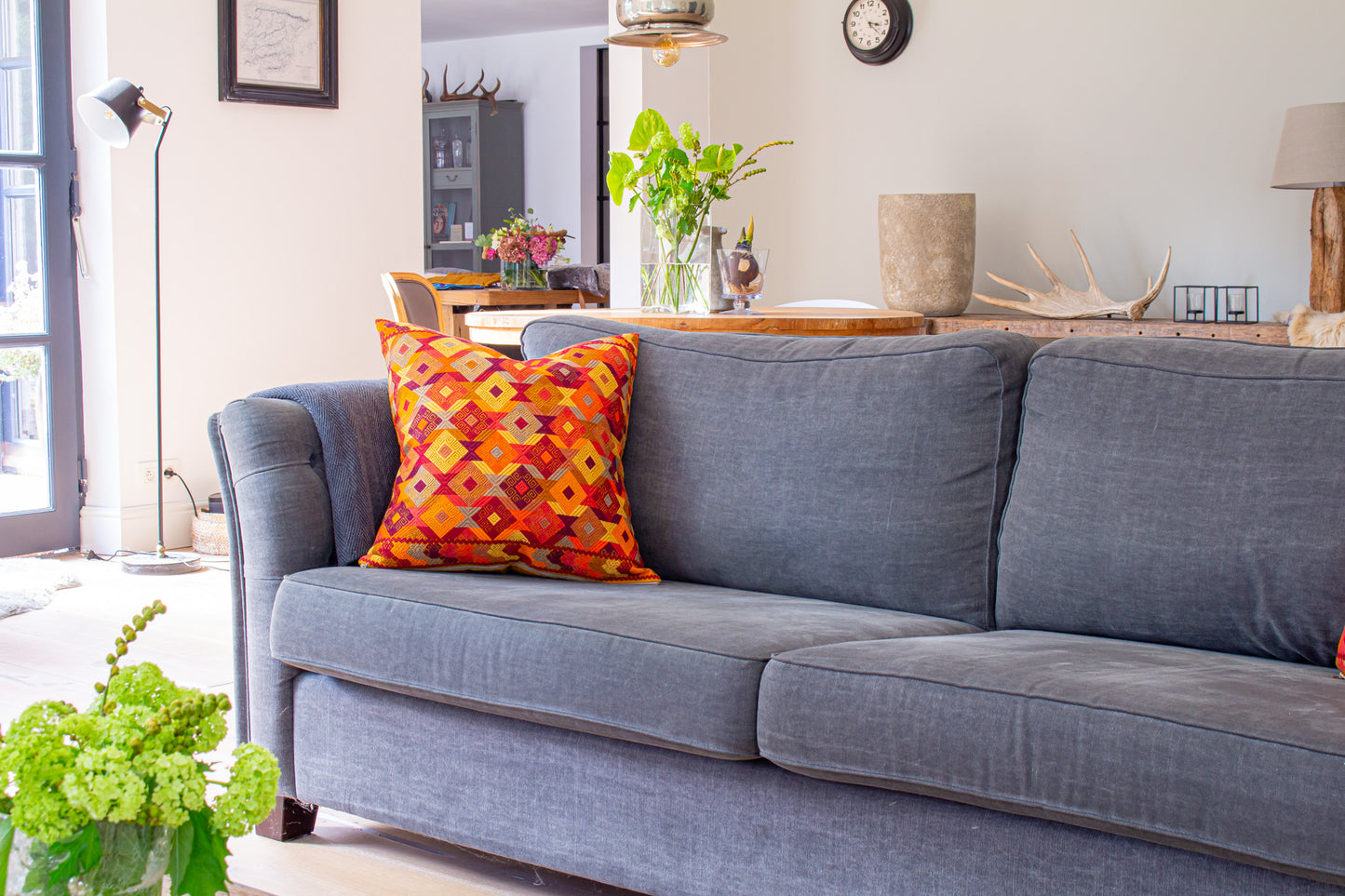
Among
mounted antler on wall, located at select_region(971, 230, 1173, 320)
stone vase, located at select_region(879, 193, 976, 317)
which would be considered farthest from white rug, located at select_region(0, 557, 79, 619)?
mounted antler on wall, located at select_region(971, 230, 1173, 320)

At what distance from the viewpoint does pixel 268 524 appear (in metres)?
2.14

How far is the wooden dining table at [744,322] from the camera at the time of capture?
3303mm

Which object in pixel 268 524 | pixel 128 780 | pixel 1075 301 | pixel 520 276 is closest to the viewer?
pixel 128 780

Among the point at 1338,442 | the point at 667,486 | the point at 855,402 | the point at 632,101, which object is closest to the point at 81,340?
the point at 632,101

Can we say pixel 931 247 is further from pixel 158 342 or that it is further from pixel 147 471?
pixel 147 471

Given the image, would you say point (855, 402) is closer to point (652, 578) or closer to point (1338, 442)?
point (652, 578)

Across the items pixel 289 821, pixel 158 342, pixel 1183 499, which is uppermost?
pixel 158 342

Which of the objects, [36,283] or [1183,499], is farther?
[36,283]

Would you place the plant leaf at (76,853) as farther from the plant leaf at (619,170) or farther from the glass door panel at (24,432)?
the glass door panel at (24,432)

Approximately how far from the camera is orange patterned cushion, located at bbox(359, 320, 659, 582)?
7.11ft

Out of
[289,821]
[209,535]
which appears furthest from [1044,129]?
[289,821]

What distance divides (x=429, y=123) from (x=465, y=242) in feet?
3.85

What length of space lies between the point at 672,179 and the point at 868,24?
230cm

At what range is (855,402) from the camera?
2215 mm
